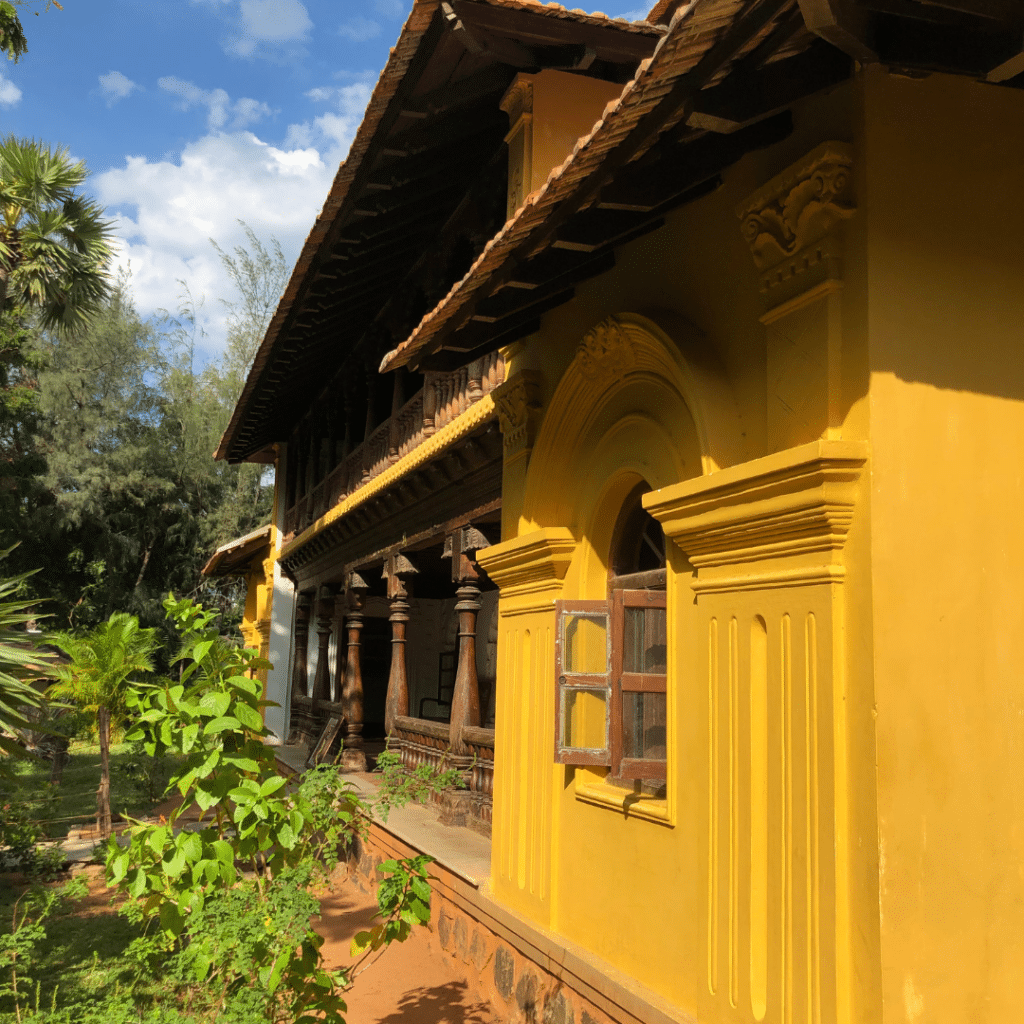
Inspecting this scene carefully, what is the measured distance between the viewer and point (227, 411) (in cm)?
3297

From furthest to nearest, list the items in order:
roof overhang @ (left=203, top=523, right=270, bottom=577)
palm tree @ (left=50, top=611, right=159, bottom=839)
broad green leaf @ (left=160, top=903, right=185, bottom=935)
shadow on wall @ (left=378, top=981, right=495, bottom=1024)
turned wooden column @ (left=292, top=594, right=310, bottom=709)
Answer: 1. roof overhang @ (left=203, top=523, right=270, bottom=577)
2. turned wooden column @ (left=292, top=594, right=310, bottom=709)
3. palm tree @ (left=50, top=611, right=159, bottom=839)
4. shadow on wall @ (left=378, top=981, right=495, bottom=1024)
5. broad green leaf @ (left=160, top=903, right=185, bottom=935)

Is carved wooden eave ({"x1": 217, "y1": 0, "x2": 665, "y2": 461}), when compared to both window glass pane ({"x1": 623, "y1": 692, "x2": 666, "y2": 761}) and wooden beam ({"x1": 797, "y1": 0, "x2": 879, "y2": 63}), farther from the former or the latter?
window glass pane ({"x1": 623, "y1": 692, "x2": 666, "y2": 761})

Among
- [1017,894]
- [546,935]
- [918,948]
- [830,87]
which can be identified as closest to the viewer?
[918,948]

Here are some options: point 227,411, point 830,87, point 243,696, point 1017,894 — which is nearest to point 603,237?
point 830,87

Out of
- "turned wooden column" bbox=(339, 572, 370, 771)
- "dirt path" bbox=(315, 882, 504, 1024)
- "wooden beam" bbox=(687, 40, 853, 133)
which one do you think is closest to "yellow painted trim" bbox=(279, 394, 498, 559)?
"turned wooden column" bbox=(339, 572, 370, 771)

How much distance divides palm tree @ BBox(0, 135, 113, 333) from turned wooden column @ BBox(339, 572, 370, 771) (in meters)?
7.59

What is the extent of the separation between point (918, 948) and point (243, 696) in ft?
10.3

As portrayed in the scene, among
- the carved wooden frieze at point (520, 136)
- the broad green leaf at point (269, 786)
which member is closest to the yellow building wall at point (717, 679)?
the carved wooden frieze at point (520, 136)

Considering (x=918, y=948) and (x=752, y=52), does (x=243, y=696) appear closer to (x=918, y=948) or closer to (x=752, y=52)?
(x=918, y=948)

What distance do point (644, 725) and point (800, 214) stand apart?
2716mm

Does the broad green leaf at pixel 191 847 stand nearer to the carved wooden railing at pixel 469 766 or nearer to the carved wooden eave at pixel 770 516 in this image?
the carved wooden eave at pixel 770 516

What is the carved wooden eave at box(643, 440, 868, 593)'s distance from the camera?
3.50 metres

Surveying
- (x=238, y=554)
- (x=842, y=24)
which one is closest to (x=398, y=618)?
(x=842, y=24)

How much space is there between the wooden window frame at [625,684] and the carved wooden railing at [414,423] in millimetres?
3346
